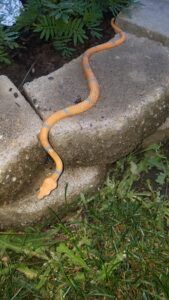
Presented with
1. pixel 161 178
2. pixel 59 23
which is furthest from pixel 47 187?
pixel 59 23

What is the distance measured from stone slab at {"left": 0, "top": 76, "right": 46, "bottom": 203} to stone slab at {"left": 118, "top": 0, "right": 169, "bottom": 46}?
883 millimetres

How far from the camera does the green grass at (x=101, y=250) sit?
2102 millimetres

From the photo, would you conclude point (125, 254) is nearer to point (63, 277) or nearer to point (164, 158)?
point (63, 277)

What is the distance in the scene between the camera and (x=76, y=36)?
2.56 m

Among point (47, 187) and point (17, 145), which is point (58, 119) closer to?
point (17, 145)

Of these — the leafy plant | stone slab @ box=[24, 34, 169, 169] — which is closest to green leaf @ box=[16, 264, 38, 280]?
stone slab @ box=[24, 34, 169, 169]

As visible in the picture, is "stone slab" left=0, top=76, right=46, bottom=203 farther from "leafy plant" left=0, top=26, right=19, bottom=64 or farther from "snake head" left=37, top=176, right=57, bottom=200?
"leafy plant" left=0, top=26, right=19, bottom=64

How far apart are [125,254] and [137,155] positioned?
672 mm

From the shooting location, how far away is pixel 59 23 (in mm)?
2512

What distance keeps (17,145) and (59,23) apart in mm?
807

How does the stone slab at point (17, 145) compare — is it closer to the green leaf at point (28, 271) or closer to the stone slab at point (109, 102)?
the stone slab at point (109, 102)

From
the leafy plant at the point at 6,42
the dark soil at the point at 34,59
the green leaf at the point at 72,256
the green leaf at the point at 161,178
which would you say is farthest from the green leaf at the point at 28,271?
the leafy plant at the point at 6,42

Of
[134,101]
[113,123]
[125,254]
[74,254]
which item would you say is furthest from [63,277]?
[134,101]

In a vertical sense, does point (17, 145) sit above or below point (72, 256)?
above
